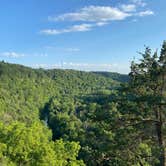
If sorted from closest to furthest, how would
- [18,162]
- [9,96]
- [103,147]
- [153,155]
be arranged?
[153,155] < [103,147] < [18,162] < [9,96]

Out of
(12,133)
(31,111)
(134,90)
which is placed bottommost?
(31,111)

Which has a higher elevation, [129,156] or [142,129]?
[142,129]

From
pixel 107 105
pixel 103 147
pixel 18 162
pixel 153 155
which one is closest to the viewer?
pixel 153 155

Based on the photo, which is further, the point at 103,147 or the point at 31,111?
the point at 31,111

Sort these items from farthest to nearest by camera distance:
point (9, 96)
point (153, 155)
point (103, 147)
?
point (9, 96) → point (103, 147) → point (153, 155)

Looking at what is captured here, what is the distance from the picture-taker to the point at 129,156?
51.1ft

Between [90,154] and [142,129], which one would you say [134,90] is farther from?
[90,154]

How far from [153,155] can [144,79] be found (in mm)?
3532

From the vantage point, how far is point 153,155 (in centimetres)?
1494

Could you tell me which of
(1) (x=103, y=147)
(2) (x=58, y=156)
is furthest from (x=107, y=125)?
(2) (x=58, y=156)

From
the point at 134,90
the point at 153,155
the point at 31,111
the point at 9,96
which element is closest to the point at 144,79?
the point at 134,90

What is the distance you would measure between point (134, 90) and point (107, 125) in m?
2.26

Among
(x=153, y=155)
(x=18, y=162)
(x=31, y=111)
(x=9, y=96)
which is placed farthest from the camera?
(x=9, y=96)

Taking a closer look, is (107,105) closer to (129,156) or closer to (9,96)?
(129,156)
